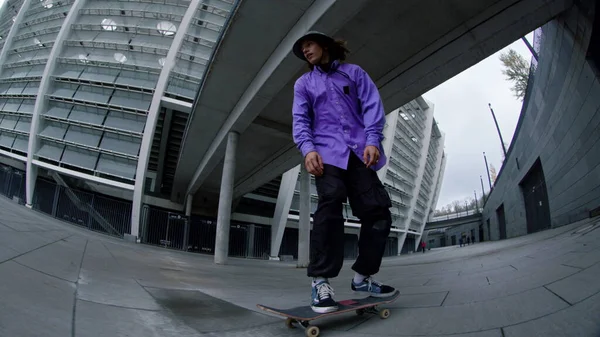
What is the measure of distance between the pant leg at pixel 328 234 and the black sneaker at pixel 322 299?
7 centimetres

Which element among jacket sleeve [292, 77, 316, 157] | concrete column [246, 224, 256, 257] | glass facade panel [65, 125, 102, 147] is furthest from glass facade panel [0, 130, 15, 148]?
jacket sleeve [292, 77, 316, 157]

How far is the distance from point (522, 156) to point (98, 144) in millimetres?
30633

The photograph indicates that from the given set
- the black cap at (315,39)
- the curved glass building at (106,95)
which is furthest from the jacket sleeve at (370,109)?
the curved glass building at (106,95)

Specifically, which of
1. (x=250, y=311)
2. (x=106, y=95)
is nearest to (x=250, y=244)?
(x=106, y=95)

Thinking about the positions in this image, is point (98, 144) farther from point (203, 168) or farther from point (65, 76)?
point (203, 168)

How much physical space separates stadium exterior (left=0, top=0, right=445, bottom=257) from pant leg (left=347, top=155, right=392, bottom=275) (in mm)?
19107

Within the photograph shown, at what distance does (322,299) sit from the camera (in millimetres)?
1848

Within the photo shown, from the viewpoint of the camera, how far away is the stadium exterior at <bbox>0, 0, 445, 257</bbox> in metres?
19.9

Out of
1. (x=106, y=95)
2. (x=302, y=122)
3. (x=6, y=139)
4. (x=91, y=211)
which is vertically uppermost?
(x=106, y=95)

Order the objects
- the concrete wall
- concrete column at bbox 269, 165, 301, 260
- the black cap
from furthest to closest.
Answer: concrete column at bbox 269, 165, 301, 260 < the concrete wall < the black cap

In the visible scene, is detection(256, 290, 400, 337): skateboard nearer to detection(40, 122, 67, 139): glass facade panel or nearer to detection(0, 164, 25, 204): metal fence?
detection(0, 164, 25, 204): metal fence

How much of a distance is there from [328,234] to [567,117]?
12940mm

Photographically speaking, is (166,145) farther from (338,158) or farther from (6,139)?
(338,158)

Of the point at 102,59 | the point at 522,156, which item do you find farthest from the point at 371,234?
the point at 102,59
